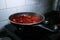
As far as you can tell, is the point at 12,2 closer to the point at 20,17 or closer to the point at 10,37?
the point at 20,17

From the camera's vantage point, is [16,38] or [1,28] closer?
[16,38]

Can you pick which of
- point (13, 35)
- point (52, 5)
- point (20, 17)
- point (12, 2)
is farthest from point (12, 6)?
point (52, 5)

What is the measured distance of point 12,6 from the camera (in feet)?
3.70

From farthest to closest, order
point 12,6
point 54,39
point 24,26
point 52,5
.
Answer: point 52,5 < point 12,6 < point 54,39 < point 24,26

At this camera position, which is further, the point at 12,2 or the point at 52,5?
the point at 52,5

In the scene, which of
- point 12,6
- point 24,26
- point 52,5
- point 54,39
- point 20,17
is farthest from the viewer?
point 52,5

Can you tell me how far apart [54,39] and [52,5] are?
2.40ft

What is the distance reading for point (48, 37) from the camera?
896 millimetres

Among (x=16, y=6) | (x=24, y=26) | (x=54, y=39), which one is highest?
(x=16, y=6)

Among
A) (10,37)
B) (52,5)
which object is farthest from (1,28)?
(52,5)

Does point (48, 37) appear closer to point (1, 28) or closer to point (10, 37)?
point (10, 37)

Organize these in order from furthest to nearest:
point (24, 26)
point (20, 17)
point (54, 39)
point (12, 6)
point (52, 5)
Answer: point (52, 5), point (12, 6), point (20, 17), point (54, 39), point (24, 26)

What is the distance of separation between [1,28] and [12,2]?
0.28 meters

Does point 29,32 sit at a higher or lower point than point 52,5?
lower
